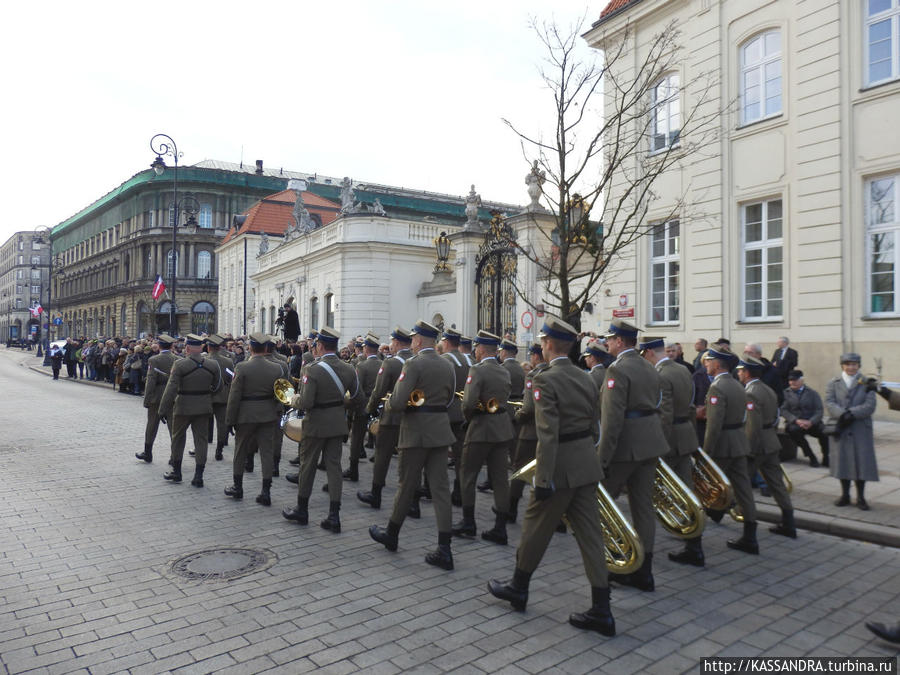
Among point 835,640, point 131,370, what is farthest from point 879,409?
point 131,370

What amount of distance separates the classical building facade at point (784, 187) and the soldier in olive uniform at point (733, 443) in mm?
7214

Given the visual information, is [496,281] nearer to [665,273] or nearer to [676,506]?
[665,273]

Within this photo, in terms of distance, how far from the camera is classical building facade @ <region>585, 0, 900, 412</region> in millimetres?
12484

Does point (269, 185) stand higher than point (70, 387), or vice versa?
point (269, 185)

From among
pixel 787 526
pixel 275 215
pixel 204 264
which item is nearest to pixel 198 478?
pixel 787 526

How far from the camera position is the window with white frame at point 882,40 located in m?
12.2

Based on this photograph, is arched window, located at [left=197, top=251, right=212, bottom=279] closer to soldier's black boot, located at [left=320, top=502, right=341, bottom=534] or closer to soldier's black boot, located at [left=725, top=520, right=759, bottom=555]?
soldier's black boot, located at [left=320, top=502, right=341, bottom=534]

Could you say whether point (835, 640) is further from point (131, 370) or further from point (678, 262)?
point (131, 370)

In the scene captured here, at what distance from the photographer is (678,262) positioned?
1622cm

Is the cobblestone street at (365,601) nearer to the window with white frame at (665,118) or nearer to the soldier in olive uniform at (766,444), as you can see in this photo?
the soldier in olive uniform at (766,444)

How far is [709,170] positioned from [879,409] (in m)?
6.29

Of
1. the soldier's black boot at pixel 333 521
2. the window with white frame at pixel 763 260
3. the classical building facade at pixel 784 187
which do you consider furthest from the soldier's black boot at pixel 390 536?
the window with white frame at pixel 763 260

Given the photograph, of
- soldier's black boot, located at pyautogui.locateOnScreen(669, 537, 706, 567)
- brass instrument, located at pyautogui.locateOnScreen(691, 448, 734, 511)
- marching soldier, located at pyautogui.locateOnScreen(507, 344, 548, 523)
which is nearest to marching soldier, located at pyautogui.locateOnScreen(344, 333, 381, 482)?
marching soldier, located at pyautogui.locateOnScreen(507, 344, 548, 523)

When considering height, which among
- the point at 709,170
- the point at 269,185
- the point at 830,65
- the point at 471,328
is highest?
the point at 269,185
